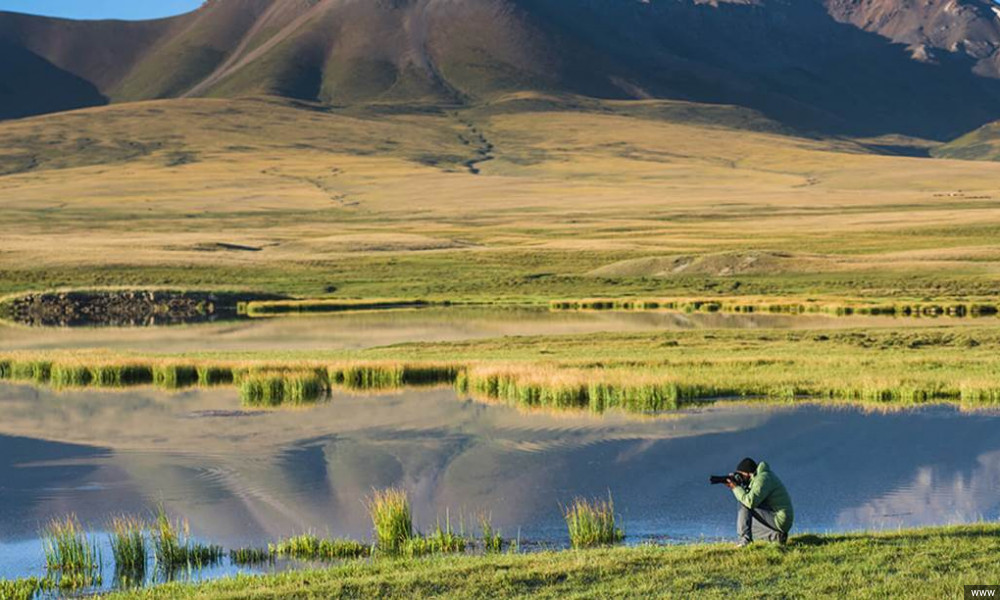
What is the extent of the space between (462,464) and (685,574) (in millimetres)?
14138

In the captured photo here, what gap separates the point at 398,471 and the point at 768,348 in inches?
880

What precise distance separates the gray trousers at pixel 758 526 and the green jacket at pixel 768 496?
0.11 meters

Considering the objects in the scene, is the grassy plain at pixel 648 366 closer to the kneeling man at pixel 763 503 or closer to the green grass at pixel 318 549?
the green grass at pixel 318 549

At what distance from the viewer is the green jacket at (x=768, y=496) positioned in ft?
61.3

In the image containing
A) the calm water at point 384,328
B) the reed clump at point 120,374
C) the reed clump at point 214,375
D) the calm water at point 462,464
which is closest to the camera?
the calm water at point 462,464

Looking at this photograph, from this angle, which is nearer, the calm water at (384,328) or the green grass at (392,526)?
the green grass at (392,526)

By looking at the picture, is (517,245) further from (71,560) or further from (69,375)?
(71,560)

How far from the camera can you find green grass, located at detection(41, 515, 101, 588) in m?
20.3

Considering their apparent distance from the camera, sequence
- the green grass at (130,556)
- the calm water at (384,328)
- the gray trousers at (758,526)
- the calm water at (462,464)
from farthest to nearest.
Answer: the calm water at (384,328) → the calm water at (462,464) → the green grass at (130,556) → the gray trousers at (758,526)

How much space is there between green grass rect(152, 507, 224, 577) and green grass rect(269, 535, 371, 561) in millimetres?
1050

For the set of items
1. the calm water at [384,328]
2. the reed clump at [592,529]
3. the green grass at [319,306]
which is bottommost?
the green grass at [319,306]

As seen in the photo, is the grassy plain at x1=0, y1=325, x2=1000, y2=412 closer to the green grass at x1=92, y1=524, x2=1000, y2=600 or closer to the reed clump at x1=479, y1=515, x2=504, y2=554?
the reed clump at x1=479, y1=515, x2=504, y2=554

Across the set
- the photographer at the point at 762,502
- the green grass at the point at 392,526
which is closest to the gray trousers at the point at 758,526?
the photographer at the point at 762,502

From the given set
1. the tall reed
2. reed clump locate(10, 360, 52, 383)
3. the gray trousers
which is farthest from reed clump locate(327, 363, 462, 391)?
the gray trousers
